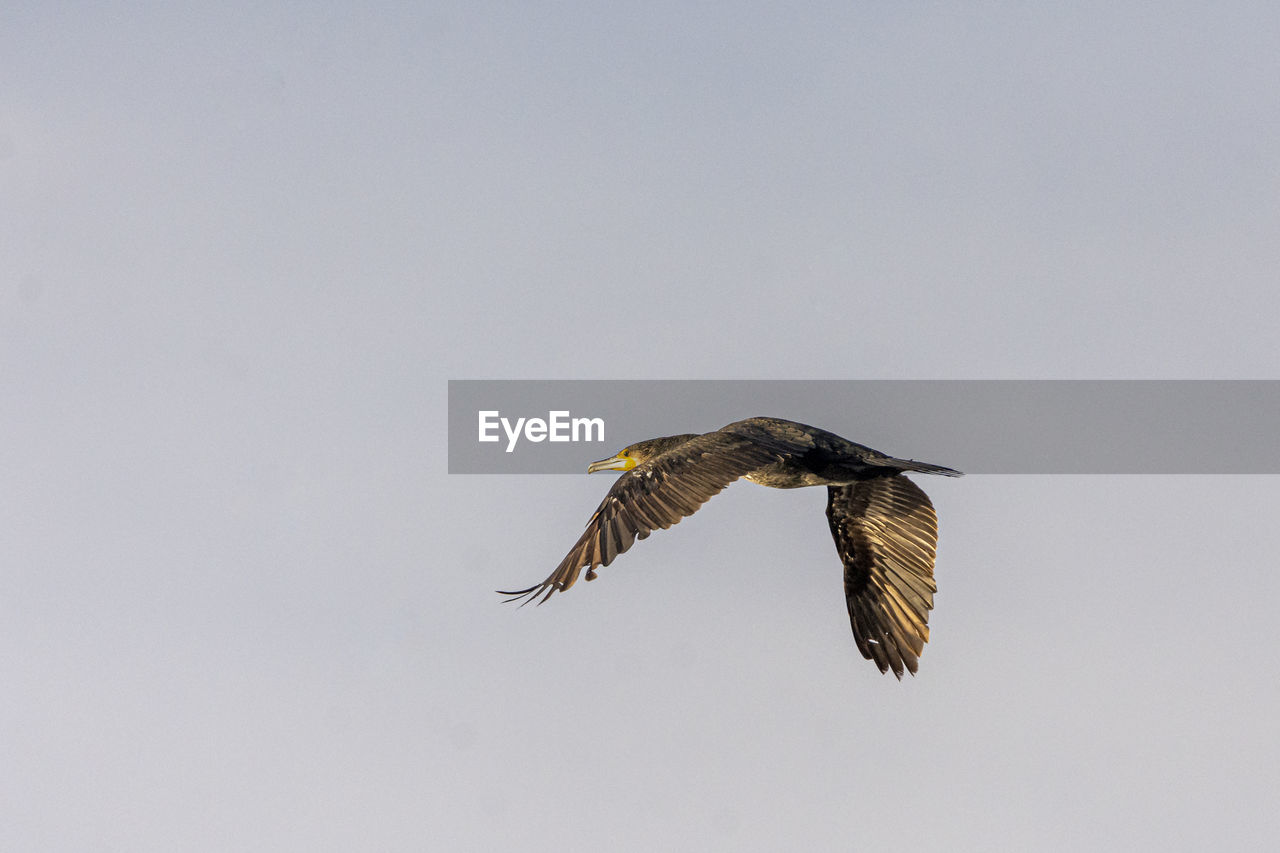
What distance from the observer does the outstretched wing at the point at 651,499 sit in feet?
57.0

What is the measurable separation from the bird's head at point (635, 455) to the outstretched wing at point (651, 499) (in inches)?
98.9

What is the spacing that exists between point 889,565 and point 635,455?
3.83 m

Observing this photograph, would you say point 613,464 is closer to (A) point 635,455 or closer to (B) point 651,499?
(A) point 635,455

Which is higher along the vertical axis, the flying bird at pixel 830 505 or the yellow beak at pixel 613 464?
the yellow beak at pixel 613 464

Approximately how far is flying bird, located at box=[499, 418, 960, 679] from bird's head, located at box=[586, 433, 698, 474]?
1 cm

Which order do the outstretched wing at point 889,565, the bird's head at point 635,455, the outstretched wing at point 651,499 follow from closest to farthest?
1. the outstretched wing at point 651,499
2. the outstretched wing at point 889,565
3. the bird's head at point 635,455

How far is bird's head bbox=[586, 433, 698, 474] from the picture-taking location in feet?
71.7

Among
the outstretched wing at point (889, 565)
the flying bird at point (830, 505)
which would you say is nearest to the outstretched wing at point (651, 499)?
the flying bird at point (830, 505)

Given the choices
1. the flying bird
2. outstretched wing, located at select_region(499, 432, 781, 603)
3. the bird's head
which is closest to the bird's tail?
the flying bird

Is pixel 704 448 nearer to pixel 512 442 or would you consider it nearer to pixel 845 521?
pixel 845 521

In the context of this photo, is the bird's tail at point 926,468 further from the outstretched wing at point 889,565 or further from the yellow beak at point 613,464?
the yellow beak at point 613,464

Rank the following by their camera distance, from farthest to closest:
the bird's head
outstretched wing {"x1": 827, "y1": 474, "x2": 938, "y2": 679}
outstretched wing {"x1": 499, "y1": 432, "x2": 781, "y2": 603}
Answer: the bird's head → outstretched wing {"x1": 827, "y1": 474, "x2": 938, "y2": 679} → outstretched wing {"x1": 499, "y1": 432, "x2": 781, "y2": 603}

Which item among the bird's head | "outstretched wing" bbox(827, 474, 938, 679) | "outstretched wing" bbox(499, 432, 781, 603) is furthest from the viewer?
the bird's head

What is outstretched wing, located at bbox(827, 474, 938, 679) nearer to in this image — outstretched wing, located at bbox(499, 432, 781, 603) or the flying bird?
the flying bird
